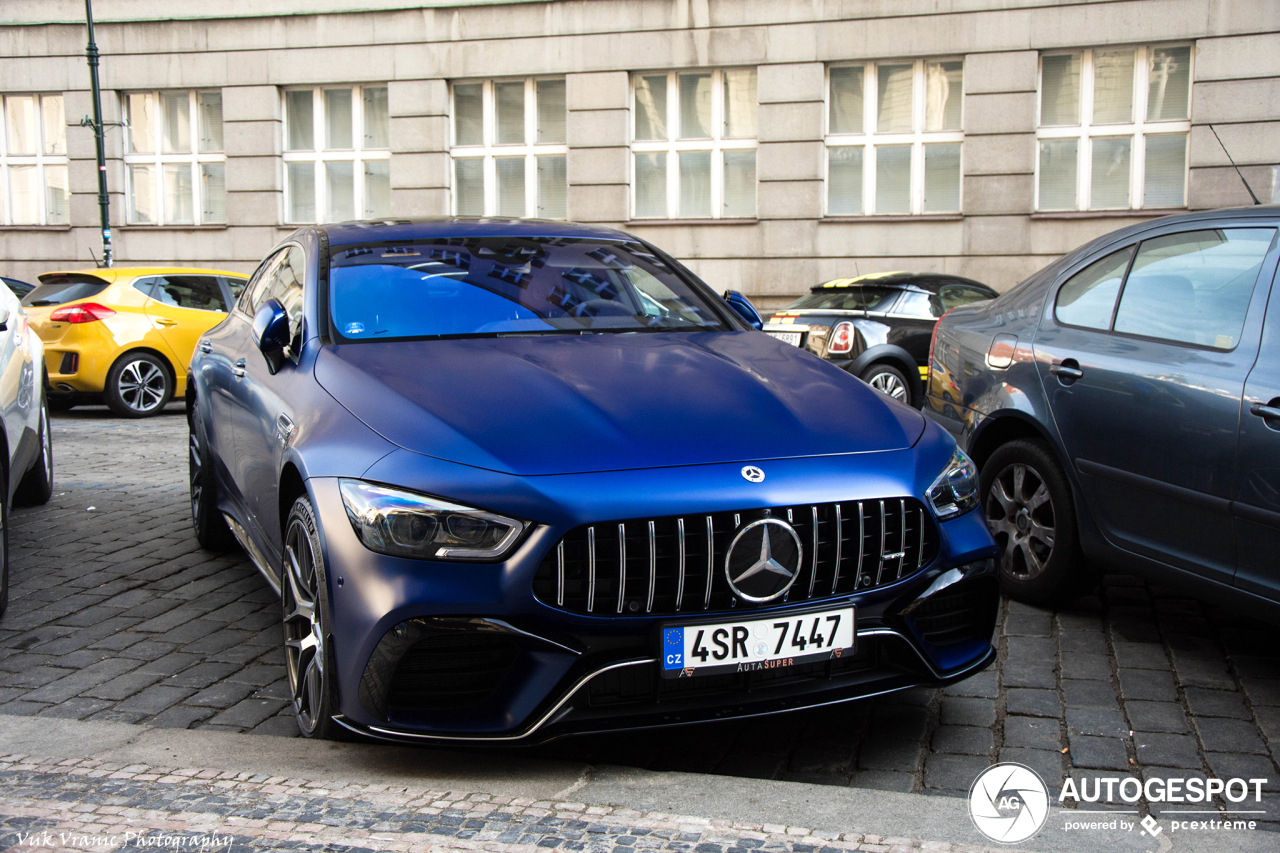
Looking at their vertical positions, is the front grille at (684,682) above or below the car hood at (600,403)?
below

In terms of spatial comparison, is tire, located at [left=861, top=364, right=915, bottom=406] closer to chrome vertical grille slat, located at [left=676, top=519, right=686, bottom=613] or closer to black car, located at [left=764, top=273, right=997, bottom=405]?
black car, located at [left=764, top=273, right=997, bottom=405]

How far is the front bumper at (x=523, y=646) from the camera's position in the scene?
2.81 metres

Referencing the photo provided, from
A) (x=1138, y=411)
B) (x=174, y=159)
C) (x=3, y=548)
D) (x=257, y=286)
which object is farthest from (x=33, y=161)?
(x=1138, y=411)

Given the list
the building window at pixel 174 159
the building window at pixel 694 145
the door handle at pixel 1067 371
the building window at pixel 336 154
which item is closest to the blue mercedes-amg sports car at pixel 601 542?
the door handle at pixel 1067 371

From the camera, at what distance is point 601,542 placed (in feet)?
9.33

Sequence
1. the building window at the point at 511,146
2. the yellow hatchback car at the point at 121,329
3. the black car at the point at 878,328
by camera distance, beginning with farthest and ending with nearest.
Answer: the building window at the point at 511,146, the yellow hatchback car at the point at 121,329, the black car at the point at 878,328

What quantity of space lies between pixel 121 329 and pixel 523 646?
1083 centimetres

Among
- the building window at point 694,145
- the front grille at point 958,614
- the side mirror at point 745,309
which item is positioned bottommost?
the front grille at point 958,614

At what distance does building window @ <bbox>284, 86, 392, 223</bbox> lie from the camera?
21219 mm

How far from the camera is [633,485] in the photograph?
114 inches

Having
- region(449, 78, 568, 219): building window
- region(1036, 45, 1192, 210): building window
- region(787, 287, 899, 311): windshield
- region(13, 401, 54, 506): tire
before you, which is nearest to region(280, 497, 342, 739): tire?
region(13, 401, 54, 506): tire

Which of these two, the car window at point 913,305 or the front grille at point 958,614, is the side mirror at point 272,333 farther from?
the car window at point 913,305

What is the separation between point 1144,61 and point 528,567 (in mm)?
18152

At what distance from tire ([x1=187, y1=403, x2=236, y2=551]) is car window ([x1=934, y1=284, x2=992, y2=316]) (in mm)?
7415
